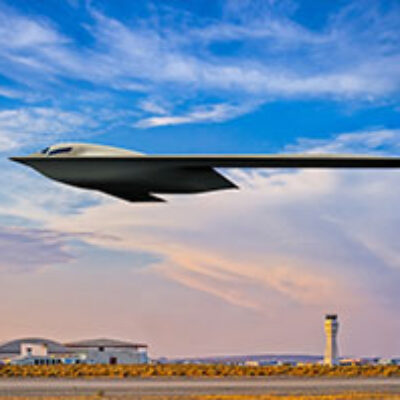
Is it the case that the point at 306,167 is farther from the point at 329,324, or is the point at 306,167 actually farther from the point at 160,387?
the point at 329,324

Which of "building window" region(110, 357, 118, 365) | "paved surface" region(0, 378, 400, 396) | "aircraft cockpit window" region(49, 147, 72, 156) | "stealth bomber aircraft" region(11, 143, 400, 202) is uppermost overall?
"aircraft cockpit window" region(49, 147, 72, 156)

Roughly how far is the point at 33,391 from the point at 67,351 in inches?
2570

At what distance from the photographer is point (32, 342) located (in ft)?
314

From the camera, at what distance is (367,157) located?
2008 cm

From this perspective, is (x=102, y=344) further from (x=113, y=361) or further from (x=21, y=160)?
(x=21, y=160)

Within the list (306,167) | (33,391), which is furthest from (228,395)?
(306,167)

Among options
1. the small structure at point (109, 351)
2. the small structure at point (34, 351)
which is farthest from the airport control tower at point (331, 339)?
the small structure at point (34, 351)

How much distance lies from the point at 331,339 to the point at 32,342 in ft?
140

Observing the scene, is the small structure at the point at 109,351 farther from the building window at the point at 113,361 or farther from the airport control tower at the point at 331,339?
the airport control tower at the point at 331,339

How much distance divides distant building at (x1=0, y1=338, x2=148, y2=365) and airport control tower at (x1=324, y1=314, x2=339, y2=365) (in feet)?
83.2

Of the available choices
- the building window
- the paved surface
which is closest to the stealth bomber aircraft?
the paved surface

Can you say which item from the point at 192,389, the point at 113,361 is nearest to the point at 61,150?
the point at 192,389

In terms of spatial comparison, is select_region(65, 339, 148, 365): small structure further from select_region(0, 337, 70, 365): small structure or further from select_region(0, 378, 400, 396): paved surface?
select_region(0, 378, 400, 396): paved surface

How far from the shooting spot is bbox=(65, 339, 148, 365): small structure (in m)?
90.5
